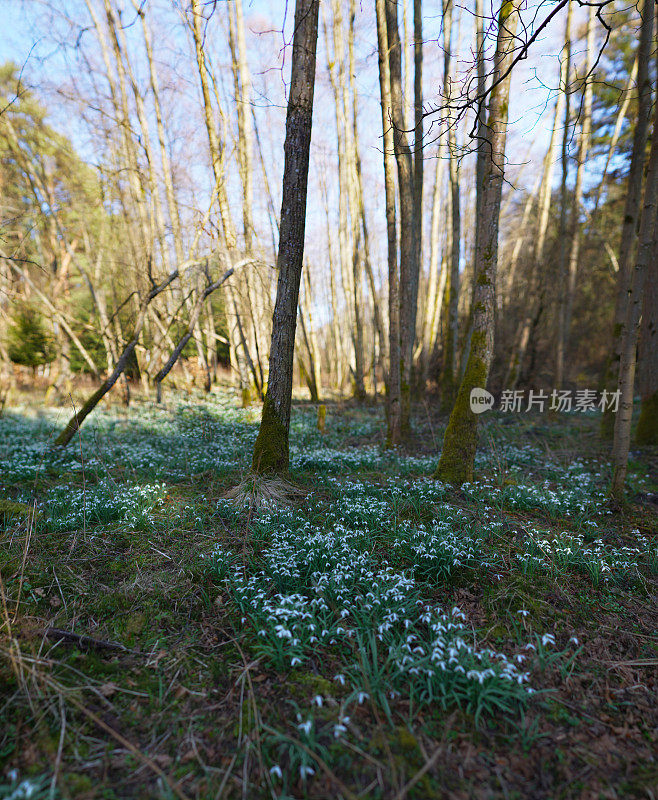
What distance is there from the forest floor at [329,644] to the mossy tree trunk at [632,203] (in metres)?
3.62

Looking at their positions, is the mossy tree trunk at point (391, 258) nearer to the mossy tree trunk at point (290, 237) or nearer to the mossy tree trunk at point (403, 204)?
the mossy tree trunk at point (403, 204)

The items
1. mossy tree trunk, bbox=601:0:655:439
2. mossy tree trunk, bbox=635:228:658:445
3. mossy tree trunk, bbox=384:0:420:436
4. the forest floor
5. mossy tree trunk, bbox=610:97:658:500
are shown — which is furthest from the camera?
mossy tree trunk, bbox=635:228:658:445

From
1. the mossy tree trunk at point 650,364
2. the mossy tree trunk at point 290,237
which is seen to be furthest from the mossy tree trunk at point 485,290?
the mossy tree trunk at point 650,364

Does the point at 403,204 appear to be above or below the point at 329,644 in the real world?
above

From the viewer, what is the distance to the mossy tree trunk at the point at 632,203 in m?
5.64

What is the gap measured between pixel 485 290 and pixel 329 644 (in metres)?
4.67

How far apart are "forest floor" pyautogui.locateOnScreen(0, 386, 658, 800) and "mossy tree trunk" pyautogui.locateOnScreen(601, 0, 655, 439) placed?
3619 mm

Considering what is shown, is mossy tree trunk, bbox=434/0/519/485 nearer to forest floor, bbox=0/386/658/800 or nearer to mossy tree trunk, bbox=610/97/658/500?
forest floor, bbox=0/386/658/800

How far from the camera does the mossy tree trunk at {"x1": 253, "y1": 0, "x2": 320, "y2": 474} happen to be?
17.5ft

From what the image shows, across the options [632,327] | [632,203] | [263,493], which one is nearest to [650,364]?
[632,203]

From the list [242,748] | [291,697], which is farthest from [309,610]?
[242,748]

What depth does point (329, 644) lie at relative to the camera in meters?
2.93

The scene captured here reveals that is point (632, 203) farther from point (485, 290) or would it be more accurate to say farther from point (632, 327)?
point (485, 290)

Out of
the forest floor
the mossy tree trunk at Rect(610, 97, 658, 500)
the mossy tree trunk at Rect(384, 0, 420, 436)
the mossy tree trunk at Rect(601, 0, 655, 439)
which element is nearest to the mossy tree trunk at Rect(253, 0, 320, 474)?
the forest floor
